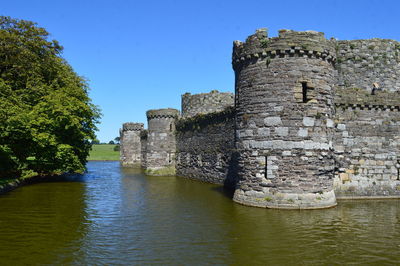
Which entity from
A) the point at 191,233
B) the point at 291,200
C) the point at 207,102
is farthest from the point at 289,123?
the point at 207,102

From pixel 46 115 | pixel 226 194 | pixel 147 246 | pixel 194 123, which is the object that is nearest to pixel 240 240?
pixel 147 246

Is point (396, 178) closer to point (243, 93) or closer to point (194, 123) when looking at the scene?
point (243, 93)

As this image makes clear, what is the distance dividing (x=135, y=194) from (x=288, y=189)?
8.74 meters

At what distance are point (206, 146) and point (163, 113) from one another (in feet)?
27.7

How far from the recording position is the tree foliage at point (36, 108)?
1970 cm

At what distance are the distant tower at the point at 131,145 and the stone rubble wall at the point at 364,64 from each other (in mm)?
32224

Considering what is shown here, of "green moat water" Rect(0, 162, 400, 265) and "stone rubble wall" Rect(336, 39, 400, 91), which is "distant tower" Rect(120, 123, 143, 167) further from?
"stone rubble wall" Rect(336, 39, 400, 91)

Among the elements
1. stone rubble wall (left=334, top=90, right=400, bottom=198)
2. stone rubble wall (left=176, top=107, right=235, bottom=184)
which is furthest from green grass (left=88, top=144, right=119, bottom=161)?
stone rubble wall (left=334, top=90, right=400, bottom=198)

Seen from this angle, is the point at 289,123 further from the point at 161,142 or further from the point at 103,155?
the point at 103,155

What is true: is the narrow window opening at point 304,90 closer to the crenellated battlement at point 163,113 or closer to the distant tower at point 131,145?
the crenellated battlement at point 163,113

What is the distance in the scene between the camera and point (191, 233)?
32.3 feet

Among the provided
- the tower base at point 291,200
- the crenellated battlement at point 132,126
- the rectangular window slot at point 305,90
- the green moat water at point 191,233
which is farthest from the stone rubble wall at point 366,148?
the crenellated battlement at point 132,126

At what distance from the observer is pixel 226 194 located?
17734 mm

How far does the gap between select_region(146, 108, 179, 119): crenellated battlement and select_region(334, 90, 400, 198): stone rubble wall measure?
18.8 meters
